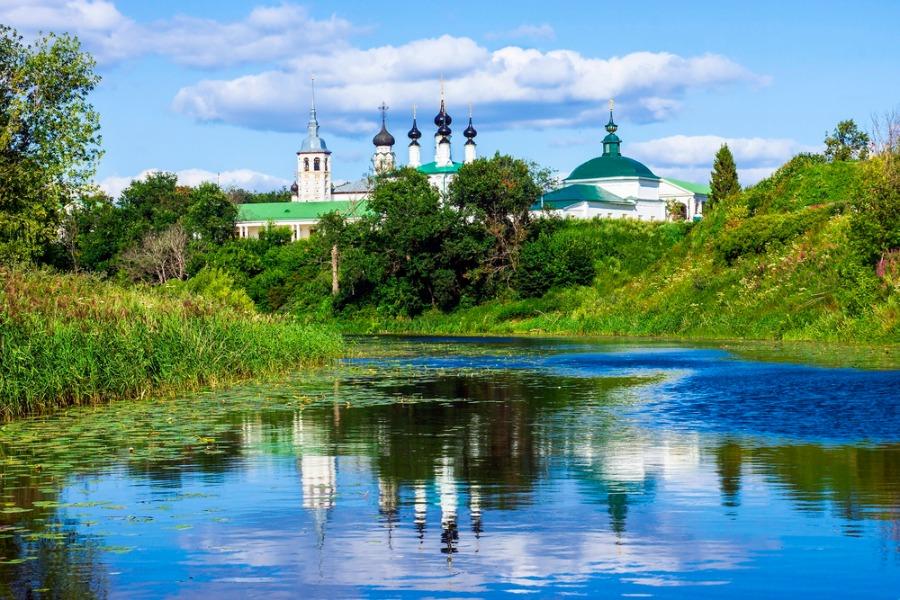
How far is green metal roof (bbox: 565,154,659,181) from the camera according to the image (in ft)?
481

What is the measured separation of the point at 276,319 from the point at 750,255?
109ft

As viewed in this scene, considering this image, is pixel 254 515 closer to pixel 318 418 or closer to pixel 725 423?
pixel 318 418

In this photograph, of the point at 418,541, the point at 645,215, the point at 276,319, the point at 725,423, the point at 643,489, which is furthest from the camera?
the point at 645,215

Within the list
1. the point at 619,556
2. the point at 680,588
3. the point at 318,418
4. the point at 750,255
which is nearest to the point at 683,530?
the point at 619,556

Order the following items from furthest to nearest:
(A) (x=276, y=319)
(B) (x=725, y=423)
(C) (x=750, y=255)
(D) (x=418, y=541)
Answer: (C) (x=750, y=255) → (A) (x=276, y=319) → (B) (x=725, y=423) → (D) (x=418, y=541)

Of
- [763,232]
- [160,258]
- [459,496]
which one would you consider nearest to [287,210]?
[160,258]

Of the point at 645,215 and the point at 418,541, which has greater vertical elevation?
the point at 645,215

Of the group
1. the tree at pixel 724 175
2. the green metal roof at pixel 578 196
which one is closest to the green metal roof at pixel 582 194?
the green metal roof at pixel 578 196

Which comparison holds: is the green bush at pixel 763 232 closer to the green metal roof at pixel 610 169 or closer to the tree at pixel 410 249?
the tree at pixel 410 249

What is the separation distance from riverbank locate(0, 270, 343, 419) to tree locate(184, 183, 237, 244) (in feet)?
249

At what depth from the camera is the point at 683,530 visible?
500 inches

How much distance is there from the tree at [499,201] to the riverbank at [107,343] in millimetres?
49740

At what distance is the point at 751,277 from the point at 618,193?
8461 centimetres

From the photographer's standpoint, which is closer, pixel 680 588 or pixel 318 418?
pixel 680 588
